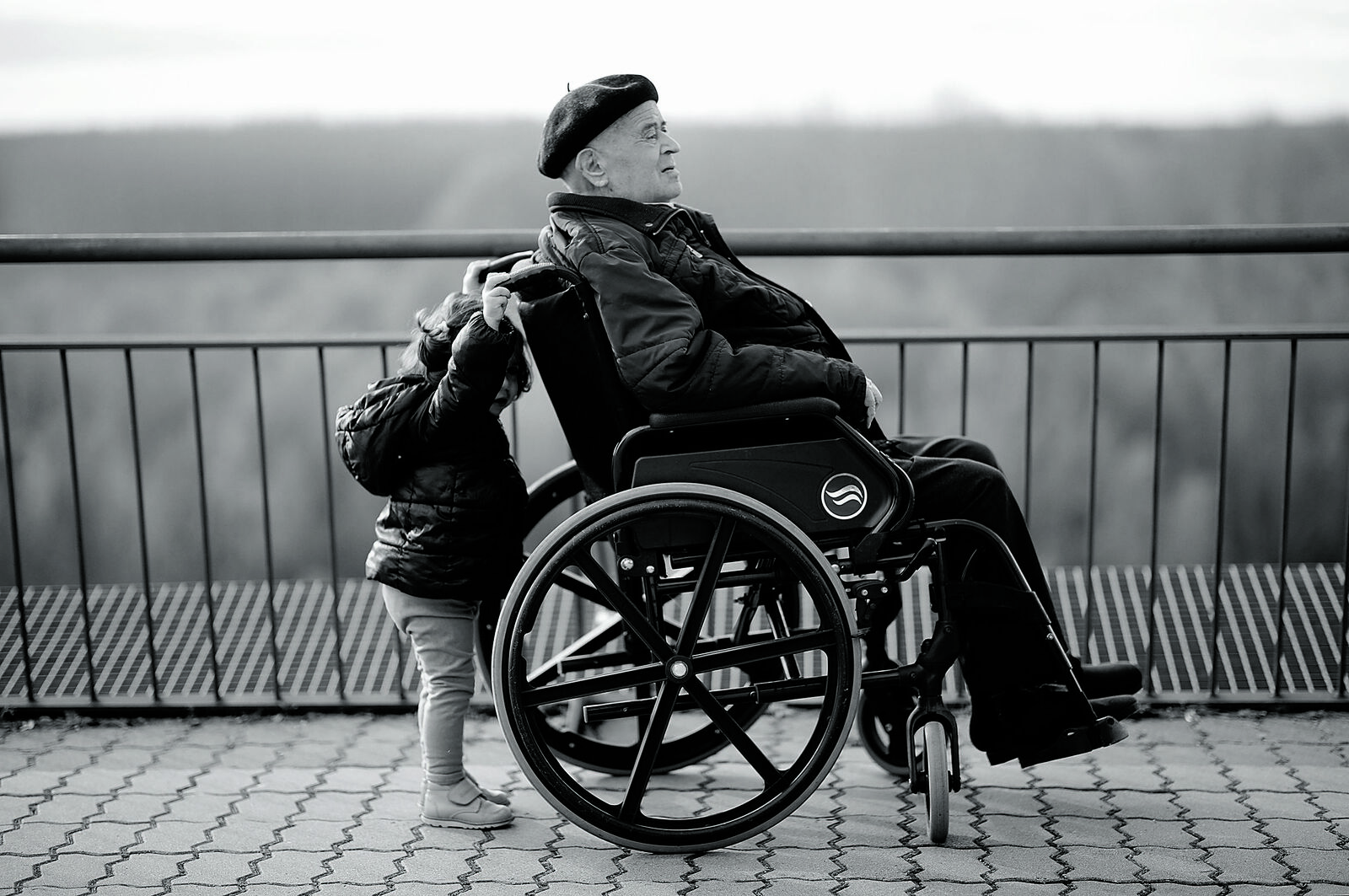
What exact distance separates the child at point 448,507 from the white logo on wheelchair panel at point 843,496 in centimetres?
53

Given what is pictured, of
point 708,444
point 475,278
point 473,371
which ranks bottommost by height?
point 708,444

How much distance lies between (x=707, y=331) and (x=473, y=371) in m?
0.37

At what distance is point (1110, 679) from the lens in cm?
190

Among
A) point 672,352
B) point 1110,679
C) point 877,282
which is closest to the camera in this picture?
point 672,352

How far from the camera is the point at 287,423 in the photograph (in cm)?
473

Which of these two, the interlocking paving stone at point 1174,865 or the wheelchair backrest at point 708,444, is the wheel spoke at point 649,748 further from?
the interlocking paving stone at point 1174,865

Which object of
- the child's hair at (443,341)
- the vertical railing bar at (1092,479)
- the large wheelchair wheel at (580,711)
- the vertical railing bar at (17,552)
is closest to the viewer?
the child's hair at (443,341)

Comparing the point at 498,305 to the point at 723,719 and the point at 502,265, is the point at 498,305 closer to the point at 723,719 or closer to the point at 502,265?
the point at 502,265

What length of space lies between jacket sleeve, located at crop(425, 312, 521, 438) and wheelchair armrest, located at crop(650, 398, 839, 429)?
0.26m

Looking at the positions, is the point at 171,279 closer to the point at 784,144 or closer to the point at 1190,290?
the point at 784,144

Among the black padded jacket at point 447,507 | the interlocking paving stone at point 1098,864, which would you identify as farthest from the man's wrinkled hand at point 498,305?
the interlocking paving stone at point 1098,864

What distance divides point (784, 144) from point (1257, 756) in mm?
2484

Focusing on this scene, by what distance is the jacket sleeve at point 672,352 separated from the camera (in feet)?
5.21

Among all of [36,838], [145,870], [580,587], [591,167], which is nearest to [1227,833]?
[580,587]
